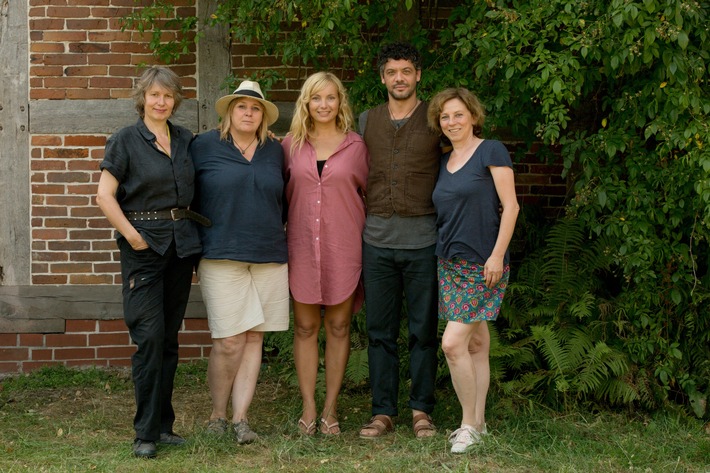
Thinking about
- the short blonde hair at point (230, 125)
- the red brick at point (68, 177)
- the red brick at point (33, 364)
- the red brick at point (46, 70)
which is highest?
the red brick at point (46, 70)

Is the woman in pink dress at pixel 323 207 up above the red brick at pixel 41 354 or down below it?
above

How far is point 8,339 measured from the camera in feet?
21.8

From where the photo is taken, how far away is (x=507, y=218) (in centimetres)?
457

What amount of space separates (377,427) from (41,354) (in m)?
2.98

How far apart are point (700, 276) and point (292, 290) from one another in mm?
2699

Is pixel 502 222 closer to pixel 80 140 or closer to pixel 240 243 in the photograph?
pixel 240 243

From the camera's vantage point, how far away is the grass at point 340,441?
4578 millimetres

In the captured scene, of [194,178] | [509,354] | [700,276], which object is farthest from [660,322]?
[194,178]

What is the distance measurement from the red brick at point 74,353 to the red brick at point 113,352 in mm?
49

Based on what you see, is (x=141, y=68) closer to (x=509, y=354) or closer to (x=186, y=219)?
(x=186, y=219)

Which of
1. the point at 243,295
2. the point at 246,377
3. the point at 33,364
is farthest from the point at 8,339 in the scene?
the point at 243,295

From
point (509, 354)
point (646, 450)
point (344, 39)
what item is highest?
point (344, 39)

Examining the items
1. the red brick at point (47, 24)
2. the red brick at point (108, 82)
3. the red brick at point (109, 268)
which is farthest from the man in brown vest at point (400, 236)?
the red brick at point (47, 24)

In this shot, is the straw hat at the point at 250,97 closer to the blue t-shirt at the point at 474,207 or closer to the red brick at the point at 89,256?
the blue t-shirt at the point at 474,207
